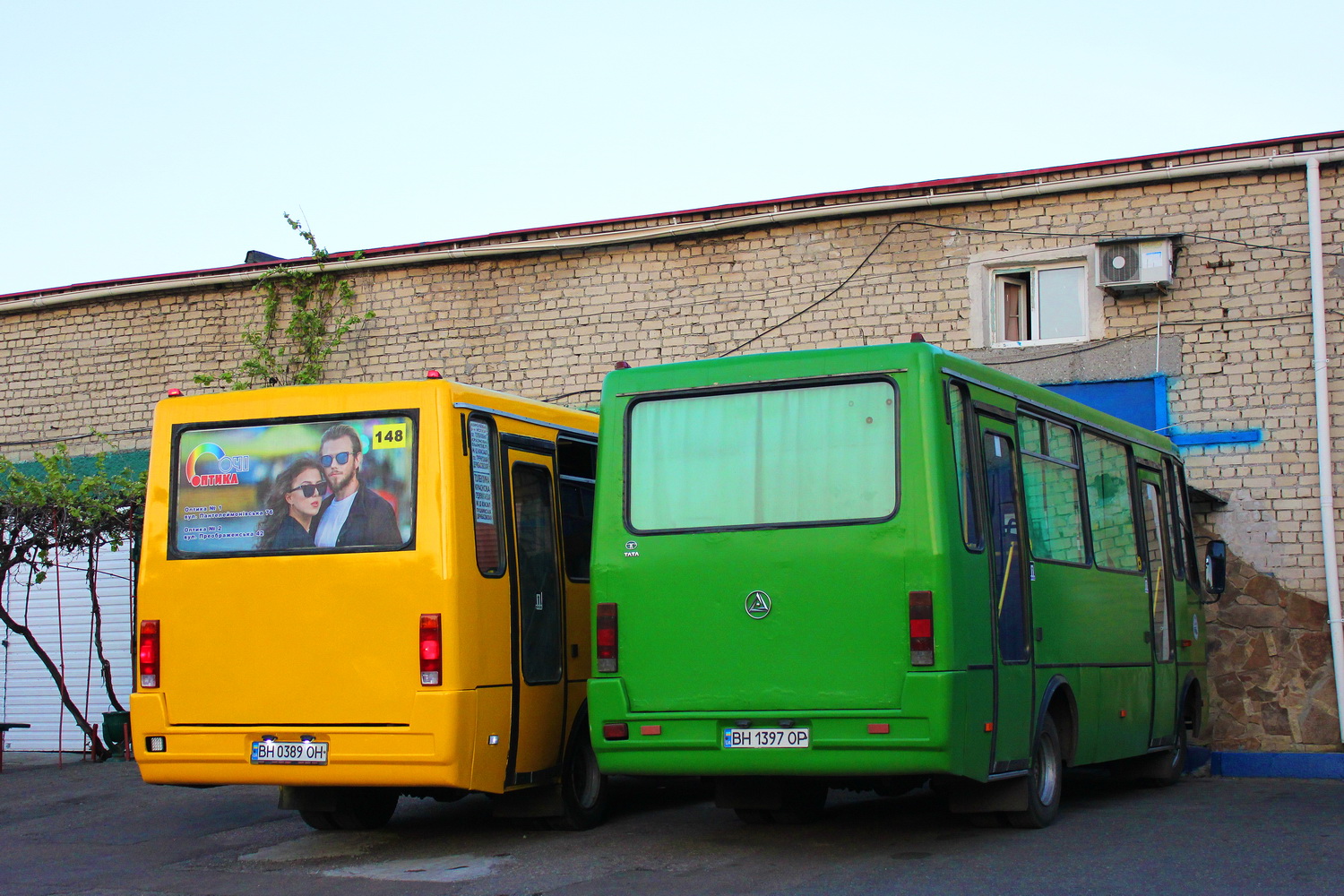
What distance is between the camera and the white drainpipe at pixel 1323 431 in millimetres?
12786

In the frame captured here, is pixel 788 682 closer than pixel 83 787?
Yes

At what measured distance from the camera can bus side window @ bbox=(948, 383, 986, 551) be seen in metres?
7.86

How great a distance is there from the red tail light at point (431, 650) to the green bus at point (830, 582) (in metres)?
0.86

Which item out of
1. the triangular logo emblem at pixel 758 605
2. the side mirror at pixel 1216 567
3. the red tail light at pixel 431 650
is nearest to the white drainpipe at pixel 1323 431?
the side mirror at pixel 1216 567

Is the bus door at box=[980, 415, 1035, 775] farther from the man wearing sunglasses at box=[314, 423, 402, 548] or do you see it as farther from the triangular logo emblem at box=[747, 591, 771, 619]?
the man wearing sunglasses at box=[314, 423, 402, 548]

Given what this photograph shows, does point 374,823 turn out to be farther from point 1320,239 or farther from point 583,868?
point 1320,239

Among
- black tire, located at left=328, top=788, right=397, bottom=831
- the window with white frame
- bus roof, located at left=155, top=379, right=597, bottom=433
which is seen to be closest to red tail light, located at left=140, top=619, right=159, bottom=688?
bus roof, located at left=155, top=379, right=597, bottom=433

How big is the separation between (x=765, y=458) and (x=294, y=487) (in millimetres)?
2751

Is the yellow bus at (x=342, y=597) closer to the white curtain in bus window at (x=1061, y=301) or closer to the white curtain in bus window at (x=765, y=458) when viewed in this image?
the white curtain in bus window at (x=765, y=458)

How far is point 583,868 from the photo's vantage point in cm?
805

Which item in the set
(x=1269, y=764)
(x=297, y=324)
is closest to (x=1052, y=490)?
(x=1269, y=764)

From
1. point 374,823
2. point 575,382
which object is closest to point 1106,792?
point 374,823

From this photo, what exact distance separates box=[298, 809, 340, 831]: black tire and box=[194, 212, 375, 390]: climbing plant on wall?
8.08 m

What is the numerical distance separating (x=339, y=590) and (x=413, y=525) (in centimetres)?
57
